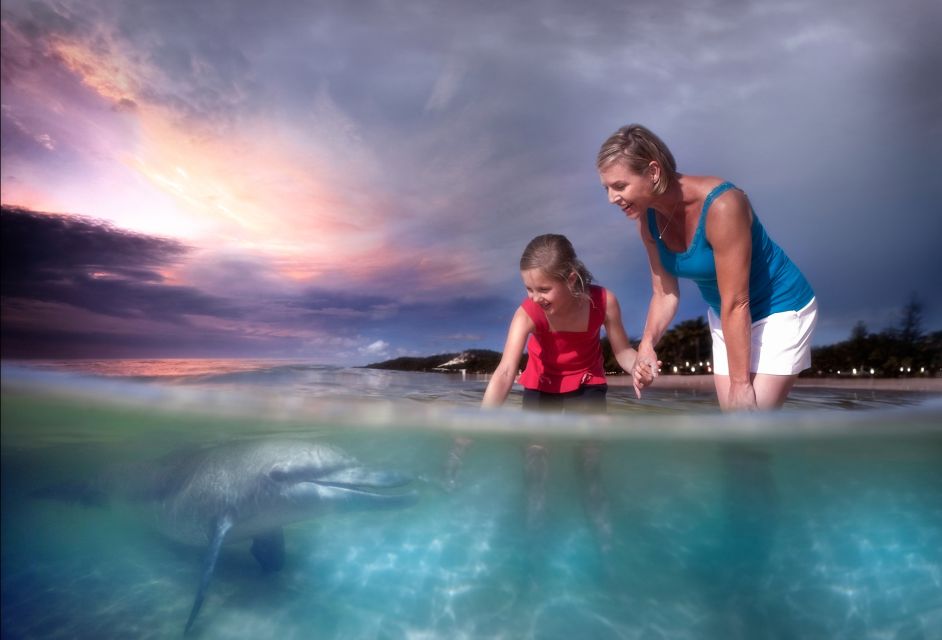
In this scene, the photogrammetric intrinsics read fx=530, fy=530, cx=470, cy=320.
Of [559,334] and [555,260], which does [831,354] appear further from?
[555,260]

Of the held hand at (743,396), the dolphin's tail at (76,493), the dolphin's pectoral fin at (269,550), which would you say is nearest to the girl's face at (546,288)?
the held hand at (743,396)

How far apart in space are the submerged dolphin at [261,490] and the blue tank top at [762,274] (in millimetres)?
4365

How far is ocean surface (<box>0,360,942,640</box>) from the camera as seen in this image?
5.79m

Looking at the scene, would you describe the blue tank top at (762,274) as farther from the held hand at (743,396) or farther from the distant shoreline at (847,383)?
the distant shoreline at (847,383)

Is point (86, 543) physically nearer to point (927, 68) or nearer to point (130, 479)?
point (130, 479)

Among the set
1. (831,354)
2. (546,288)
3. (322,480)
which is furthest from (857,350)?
(322,480)

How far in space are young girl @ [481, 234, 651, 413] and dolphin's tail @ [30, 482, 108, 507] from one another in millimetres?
7443

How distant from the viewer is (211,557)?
539cm

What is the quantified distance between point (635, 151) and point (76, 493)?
408 inches

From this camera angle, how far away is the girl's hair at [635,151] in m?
2.75

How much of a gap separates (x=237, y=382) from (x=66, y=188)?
2.27 meters

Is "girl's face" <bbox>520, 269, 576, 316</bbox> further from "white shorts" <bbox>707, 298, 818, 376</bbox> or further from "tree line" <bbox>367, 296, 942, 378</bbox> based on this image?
"tree line" <bbox>367, 296, 942, 378</bbox>

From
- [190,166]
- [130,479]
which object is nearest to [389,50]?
Answer: [190,166]

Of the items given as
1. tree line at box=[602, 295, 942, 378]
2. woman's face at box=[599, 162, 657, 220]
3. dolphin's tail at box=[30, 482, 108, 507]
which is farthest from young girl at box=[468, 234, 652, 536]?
dolphin's tail at box=[30, 482, 108, 507]
